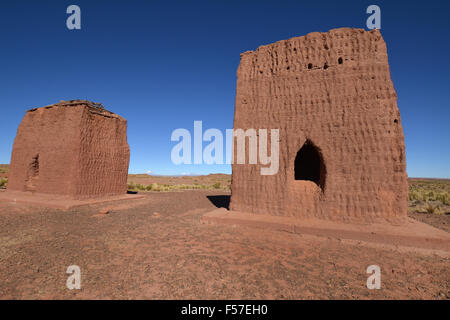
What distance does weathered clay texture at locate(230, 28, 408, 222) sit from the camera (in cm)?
587

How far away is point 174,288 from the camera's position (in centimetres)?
304

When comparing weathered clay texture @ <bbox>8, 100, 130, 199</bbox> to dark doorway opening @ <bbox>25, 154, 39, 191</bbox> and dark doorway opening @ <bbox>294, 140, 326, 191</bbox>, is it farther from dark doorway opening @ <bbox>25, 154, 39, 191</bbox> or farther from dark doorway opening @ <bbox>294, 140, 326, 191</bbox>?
dark doorway opening @ <bbox>294, 140, 326, 191</bbox>

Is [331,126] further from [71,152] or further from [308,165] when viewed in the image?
[71,152]

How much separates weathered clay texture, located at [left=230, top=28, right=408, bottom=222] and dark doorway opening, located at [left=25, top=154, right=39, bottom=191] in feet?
35.9

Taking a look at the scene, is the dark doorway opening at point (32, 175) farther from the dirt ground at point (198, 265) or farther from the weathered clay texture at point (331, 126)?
the weathered clay texture at point (331, 126)

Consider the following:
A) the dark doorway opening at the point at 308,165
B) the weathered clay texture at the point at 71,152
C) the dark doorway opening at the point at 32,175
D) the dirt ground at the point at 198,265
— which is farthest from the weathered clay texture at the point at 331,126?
the dark doorway opening at the point at 32,175

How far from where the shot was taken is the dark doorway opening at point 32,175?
433 inches

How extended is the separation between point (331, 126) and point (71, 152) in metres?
10.9

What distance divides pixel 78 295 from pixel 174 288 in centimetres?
124

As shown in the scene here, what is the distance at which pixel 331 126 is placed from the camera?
6.38m

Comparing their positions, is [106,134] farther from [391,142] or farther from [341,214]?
[391,142]

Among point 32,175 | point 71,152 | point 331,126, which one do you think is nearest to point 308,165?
point 331,126

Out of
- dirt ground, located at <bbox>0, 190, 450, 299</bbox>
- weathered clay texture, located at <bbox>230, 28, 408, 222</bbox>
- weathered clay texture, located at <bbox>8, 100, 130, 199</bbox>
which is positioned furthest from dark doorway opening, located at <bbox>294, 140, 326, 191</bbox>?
weathered clay texture, located at <bbox>8, 100, 130, 199</bbox>
